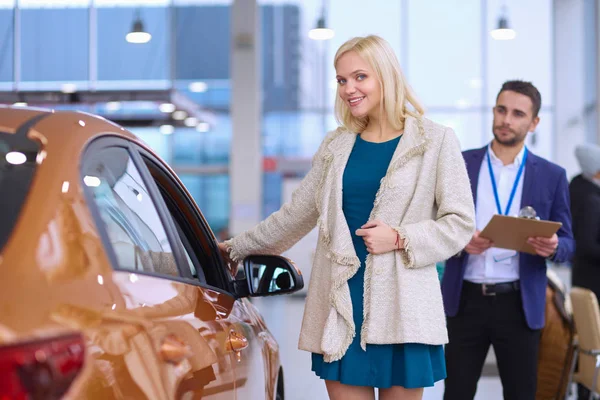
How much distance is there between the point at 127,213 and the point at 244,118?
52.8 ft

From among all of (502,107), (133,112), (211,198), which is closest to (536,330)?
(502,107)

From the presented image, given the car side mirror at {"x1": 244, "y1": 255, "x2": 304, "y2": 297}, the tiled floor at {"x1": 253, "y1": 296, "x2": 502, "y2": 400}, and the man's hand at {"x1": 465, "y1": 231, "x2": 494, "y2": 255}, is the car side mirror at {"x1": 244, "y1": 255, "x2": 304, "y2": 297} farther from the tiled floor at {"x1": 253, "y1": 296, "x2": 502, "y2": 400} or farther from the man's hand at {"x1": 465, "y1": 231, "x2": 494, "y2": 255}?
the tiled floor at {"x1": 253, "y1": 296, "x2": 502, "y2": 400}

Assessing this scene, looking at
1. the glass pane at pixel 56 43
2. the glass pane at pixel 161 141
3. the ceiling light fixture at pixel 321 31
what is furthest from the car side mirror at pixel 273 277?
the glass pane at pixel 56 43

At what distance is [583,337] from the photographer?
15.7ft

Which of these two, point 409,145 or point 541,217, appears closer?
point 409,145

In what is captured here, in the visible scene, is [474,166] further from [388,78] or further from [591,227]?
[591,227]

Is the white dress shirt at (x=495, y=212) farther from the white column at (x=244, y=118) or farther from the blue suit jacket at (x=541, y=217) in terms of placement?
the white column at (x=244, y=118)

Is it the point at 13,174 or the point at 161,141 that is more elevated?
the point at 161,141

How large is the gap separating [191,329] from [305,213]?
0.95m

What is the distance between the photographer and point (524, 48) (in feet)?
61.1

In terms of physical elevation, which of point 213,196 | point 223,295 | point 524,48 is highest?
point 524,48

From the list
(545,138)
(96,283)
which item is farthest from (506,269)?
(545,138)

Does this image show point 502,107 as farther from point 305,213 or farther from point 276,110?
point 276,110

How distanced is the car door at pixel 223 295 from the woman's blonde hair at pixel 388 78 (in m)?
0.58
